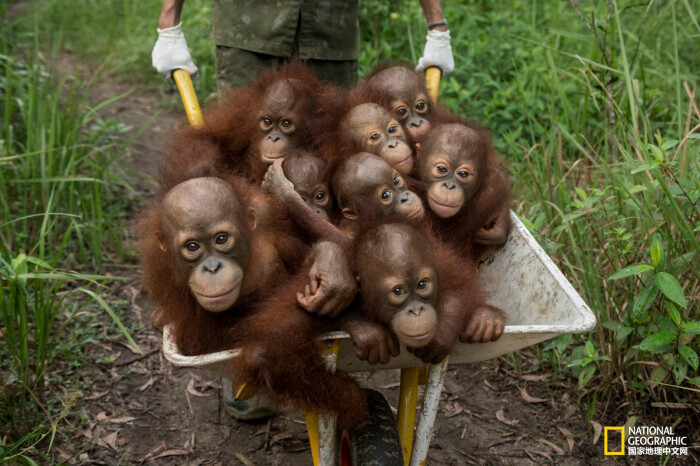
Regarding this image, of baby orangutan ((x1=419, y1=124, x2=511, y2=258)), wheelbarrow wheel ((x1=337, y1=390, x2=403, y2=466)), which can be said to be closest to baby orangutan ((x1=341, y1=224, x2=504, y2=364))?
wheelbarrow wheel ((x1=337, y1=390, x2=403, y2=466))

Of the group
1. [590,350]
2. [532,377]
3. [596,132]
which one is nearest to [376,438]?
[590,350]

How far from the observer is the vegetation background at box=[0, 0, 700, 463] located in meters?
2.46

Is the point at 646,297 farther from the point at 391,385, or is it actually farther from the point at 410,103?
the point at 391,385

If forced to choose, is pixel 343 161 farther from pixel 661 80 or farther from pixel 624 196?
pixel 661 80

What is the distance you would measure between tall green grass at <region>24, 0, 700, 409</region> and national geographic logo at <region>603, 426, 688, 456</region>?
0.14 meters

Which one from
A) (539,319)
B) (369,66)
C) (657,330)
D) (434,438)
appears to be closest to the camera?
(539,319)

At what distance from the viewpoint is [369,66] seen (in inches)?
184

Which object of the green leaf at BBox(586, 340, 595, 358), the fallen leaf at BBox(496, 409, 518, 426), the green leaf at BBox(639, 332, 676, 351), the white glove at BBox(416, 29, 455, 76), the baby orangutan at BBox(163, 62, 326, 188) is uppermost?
the white glove at BBox(416, 29, 455, 76)

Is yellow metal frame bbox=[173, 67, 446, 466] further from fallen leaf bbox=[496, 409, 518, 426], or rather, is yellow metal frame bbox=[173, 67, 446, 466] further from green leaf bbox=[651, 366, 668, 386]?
green leaf bbox=[651, 366, 668, 386]

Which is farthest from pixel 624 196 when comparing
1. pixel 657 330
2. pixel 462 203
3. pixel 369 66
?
pixel 369 66

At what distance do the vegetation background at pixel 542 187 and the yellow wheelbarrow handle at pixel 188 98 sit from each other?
0.55 metres

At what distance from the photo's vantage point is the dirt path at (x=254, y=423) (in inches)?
104

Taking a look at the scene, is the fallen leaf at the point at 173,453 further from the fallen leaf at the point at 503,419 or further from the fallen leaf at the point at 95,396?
the fallen leaf at the point at 503,419

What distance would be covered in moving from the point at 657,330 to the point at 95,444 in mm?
2190
